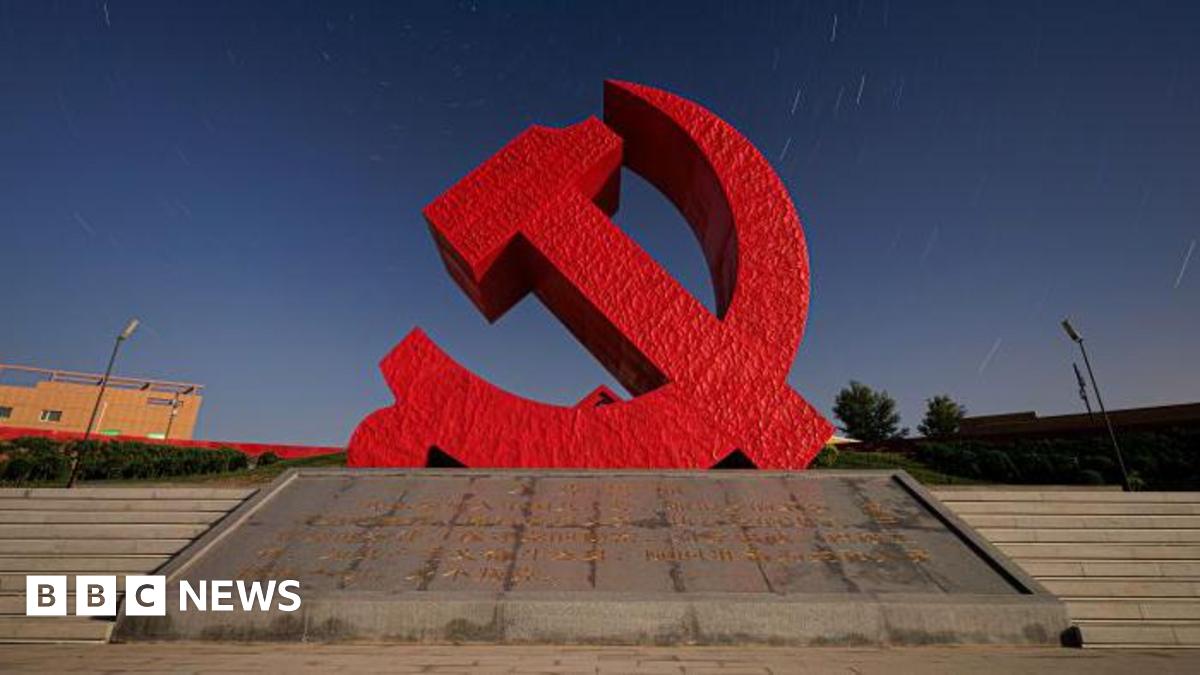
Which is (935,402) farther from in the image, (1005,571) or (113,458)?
(113,458)

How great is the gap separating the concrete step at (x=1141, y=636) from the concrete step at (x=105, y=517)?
7624 mm

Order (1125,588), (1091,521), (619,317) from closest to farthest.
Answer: (1125,588)
(1091,521)
(619,317)

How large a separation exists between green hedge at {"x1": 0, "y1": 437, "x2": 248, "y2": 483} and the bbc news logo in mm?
8556

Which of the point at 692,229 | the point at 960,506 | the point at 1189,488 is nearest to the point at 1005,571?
the point at 960,506

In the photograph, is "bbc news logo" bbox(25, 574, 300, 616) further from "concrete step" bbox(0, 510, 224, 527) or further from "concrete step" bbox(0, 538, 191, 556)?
"concrete step" bbox(0, 510, 224, 527)

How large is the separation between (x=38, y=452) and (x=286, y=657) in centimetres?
1534

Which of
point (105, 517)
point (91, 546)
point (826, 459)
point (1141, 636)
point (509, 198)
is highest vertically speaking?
point (509, 198)

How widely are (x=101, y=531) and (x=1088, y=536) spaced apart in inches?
385

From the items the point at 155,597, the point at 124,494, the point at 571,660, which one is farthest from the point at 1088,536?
the point at 124,494

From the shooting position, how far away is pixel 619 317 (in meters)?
7.34

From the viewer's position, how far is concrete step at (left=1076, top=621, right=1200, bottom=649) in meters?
4.02

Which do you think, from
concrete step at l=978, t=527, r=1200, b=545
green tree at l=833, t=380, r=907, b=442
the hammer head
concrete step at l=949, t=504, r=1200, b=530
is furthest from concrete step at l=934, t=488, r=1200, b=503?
green tree at l=833, t=380, r=907, b=442

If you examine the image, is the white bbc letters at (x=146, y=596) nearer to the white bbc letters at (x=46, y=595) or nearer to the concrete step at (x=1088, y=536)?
the white bbc letters at (x=46, y=595)

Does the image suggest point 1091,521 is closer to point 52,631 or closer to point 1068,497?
point 1068,497
